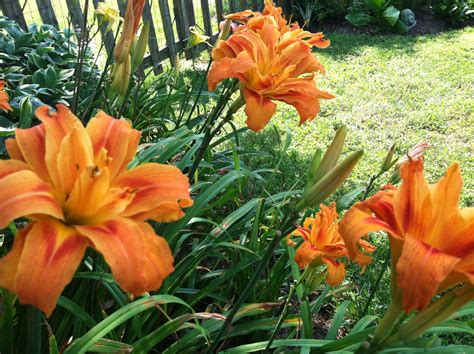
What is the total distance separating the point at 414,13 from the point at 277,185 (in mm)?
5324

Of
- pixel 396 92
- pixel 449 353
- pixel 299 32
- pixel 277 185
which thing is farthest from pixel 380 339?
pixel 396 92

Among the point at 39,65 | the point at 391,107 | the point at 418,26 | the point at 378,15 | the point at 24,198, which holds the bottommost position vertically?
the point at 391,107

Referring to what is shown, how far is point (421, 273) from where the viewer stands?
2.45ft

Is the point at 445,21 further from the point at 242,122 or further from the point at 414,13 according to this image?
the point at 242,122

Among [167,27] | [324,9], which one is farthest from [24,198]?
[324,9]

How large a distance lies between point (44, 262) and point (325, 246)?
0.93m

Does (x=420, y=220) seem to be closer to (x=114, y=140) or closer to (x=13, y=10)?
(x=114, y=140)

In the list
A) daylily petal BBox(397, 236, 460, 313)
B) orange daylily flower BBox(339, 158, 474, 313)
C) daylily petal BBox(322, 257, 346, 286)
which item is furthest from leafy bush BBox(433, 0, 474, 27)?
daylily petal BBox(397, 236, 460, 313)

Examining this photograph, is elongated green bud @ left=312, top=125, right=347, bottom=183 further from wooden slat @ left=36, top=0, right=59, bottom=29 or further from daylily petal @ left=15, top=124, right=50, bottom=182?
wooden slat @ left=36, top=0, right=59, bottom=29

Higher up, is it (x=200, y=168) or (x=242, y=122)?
(x=200, y=168)

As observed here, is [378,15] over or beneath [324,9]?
beneath

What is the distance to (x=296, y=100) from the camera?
1.42m

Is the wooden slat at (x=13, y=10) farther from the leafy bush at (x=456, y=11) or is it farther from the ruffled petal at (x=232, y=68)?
the leafy bush at (x=456, y=11)

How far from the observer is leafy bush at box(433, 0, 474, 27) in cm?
691
